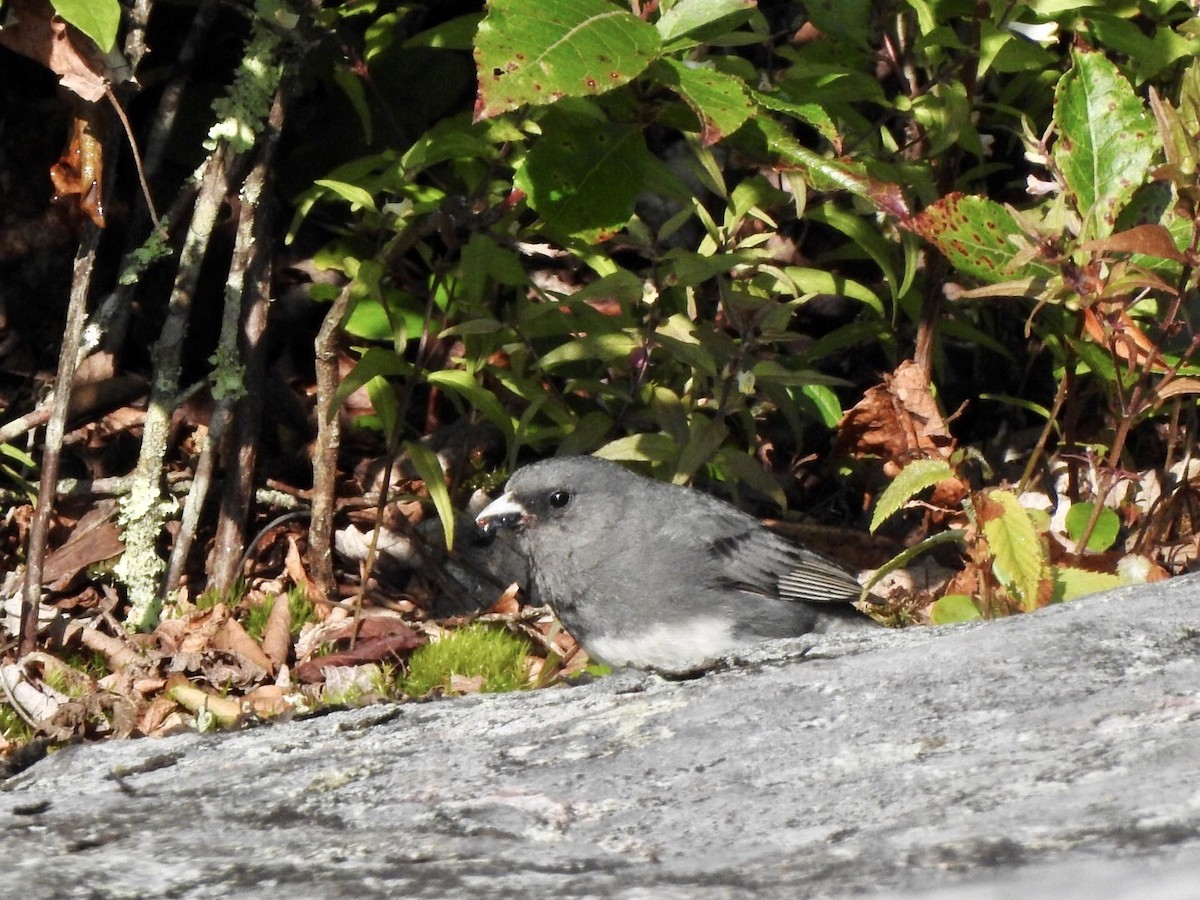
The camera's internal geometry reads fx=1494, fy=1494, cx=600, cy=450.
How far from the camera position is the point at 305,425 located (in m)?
5.06

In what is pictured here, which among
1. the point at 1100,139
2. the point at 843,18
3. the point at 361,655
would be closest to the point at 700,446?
the point at 361,655

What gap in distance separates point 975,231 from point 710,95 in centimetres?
84

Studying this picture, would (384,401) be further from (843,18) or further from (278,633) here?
(843,18)

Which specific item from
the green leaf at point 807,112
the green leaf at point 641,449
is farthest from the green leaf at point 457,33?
the green leaf at point 641,449

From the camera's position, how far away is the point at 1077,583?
358 cm

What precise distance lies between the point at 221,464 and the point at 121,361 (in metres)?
0.63

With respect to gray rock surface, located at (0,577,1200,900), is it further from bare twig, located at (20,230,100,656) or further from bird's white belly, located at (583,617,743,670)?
bare twig, located at (20,230,100,656)

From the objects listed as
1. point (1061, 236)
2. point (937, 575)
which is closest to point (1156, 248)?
point (1061, 236)

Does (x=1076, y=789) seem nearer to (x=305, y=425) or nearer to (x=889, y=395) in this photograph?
(x=889, y=395)

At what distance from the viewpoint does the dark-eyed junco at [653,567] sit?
4.03 metres

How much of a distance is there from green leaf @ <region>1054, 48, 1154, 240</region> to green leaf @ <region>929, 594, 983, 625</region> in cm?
93

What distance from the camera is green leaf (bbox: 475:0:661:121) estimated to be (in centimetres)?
279

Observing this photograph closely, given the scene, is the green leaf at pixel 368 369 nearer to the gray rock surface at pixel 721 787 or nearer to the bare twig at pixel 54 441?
the bare twig at pixel 54 441

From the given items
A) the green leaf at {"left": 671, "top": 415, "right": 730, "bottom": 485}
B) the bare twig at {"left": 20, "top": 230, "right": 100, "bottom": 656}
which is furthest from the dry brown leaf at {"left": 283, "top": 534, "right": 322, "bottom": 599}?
the green leaf at {"left": 671, "top": 415, "right": 730, "bottom": 485}
